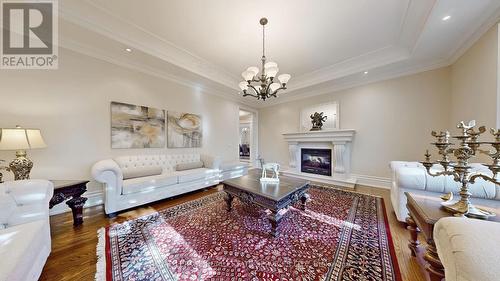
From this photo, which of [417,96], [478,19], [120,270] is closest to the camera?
[120,270]

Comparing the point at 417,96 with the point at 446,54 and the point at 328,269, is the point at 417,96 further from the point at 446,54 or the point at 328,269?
the point at 328,269

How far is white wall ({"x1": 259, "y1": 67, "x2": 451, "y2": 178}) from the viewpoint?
3.43m

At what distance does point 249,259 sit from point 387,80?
4903 mm

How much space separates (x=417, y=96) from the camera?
3.60 m

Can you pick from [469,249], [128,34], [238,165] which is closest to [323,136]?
[238,165]

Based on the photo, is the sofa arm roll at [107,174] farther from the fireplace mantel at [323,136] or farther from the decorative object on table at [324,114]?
the decorative object on table at [324,114]

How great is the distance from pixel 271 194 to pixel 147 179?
7.39ft

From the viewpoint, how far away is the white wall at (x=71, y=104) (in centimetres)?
237

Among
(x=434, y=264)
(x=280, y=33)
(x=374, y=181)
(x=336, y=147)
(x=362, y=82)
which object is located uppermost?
(x=280, y=33)

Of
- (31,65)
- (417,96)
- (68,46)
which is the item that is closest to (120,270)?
(31,65)

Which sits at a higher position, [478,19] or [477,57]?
[478,19]

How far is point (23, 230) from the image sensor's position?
1.19 metres

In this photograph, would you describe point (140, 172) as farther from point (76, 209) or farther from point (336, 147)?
point (336, 147)

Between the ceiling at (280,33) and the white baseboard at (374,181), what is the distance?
8.21 feet
